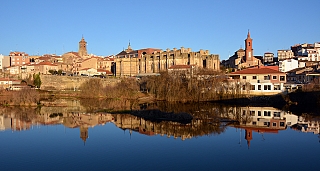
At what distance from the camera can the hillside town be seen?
119ft

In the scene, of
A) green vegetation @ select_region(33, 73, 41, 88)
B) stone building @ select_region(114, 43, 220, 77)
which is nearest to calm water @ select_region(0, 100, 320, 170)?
stone building @ select_region(114, 43, 220, 77)

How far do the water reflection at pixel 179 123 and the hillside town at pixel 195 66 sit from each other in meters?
8.85

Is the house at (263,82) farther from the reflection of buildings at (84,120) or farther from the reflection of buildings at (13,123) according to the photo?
the reflection of buildings at (13,123)

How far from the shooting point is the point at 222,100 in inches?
1390

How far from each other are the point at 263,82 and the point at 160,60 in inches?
877

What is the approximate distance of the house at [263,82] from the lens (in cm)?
3566


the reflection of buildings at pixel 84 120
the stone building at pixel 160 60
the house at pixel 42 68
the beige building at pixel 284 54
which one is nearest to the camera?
the reflection of buildings at pixel 84 120

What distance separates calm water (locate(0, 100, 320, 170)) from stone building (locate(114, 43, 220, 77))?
2441cm

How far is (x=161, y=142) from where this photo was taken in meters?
16.9

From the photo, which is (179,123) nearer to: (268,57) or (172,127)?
(172,127)

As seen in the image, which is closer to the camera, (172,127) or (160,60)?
(172,127)

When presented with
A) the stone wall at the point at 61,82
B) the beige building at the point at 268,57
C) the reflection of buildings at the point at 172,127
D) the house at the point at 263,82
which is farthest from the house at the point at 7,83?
the beige building at the point at 268,57

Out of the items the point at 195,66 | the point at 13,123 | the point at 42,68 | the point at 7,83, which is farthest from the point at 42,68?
the point at 13,123

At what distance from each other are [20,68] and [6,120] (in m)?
44.7
